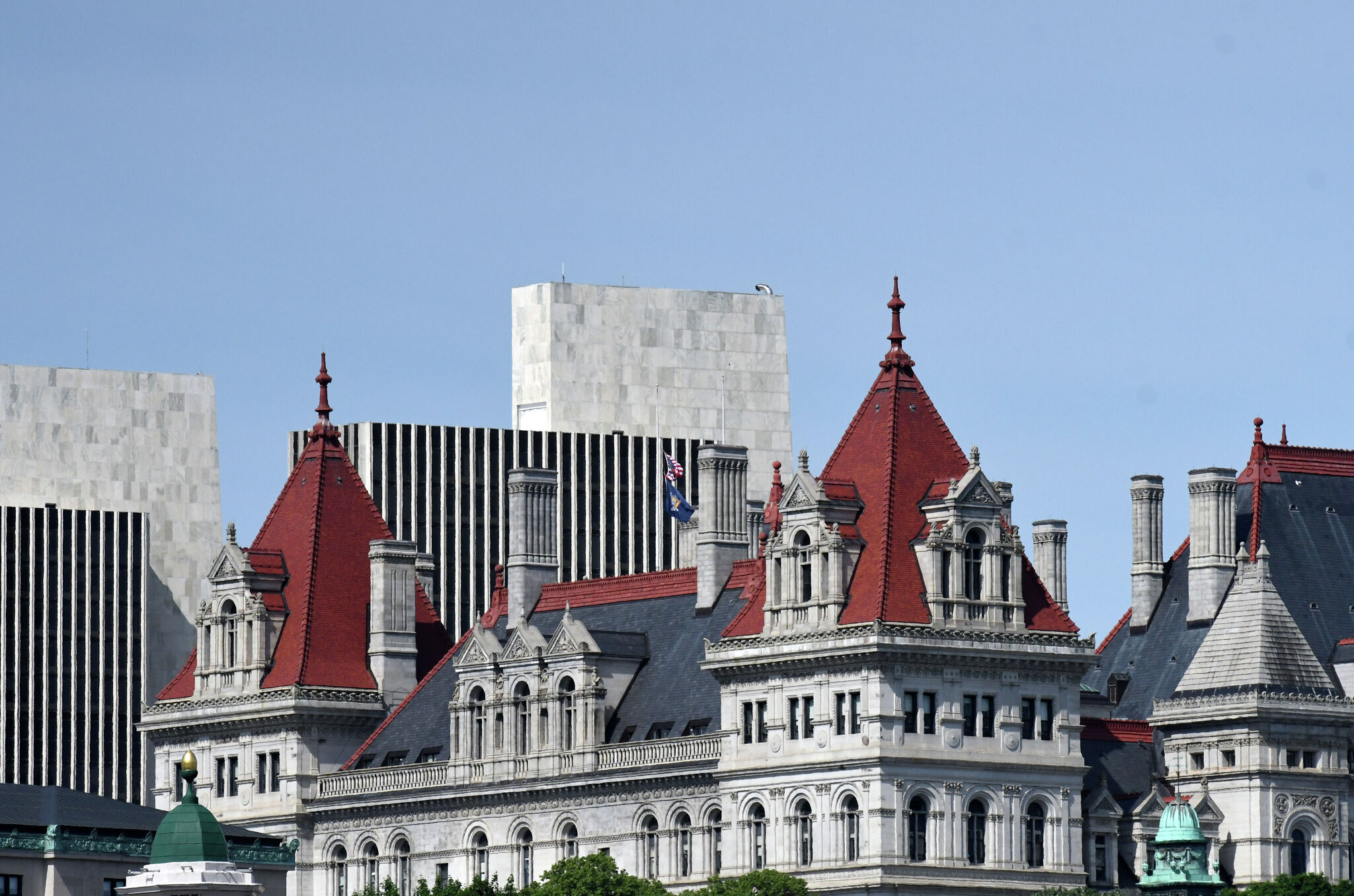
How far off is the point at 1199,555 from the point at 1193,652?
12.2 feet

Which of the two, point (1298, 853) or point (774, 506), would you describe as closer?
point (1298, 853)

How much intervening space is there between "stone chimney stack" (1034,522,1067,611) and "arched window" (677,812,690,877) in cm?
2253

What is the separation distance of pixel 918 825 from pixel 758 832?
6284mm

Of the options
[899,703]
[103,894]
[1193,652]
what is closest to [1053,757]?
[899,703]

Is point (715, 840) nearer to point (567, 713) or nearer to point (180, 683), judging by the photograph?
point (567, 713)

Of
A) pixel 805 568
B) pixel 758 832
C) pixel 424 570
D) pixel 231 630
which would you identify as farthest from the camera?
pixel 424 570

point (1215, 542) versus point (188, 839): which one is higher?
point (1215, 542)

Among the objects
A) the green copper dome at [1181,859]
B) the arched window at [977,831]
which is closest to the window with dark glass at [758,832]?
the arched window at [977,831]

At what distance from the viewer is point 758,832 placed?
14888 cm

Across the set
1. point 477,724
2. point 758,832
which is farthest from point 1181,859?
point 477,724

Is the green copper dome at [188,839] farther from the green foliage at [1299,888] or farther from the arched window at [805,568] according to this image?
the green foliage at [1299,888]

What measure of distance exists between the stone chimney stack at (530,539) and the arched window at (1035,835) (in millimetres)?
25616

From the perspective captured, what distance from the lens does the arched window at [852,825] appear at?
145 m

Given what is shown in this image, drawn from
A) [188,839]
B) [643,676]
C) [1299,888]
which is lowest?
[188,839]
